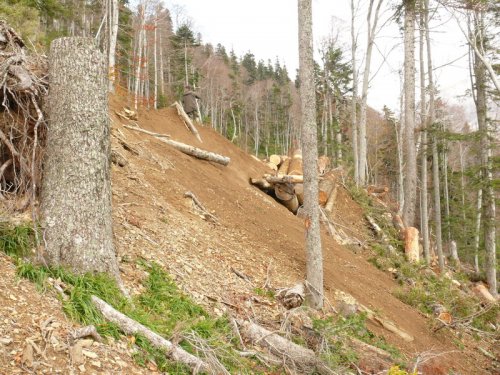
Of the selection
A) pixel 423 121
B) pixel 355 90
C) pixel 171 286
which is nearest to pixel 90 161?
pixel 171 286

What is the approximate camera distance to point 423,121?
51.8 ft

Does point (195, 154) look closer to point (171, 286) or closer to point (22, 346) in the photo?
point (171, 286)

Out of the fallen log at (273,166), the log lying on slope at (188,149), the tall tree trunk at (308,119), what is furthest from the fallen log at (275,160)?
the tall tree trunk at (308,119)

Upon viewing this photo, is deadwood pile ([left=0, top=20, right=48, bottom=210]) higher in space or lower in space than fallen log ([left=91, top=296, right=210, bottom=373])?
higher

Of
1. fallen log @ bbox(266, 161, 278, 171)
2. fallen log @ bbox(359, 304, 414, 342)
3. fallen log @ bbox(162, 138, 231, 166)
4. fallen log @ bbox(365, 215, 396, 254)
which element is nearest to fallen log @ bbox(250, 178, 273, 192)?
fallen log @ bbox(162, 138, 231, 166)

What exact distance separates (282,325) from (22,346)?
10.9ft

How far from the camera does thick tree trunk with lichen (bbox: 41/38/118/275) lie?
4.26 meters

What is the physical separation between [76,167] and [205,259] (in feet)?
9.83

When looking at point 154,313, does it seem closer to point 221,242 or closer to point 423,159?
point 221,242

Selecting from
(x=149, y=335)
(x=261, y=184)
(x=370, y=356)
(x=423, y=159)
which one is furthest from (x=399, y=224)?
(x=149, y=335)

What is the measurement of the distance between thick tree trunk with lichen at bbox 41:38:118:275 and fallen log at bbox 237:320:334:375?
1.92 m

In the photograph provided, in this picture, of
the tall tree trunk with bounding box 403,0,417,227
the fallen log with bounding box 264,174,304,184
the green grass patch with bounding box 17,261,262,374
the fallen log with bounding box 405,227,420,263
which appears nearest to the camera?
the green grass patch with bounding box 17,261,262,374

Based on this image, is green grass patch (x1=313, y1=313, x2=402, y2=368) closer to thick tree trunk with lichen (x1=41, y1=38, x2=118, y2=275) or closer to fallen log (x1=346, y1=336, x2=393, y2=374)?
fallen log (x1=346, y1=336, x2=393, y2=374)

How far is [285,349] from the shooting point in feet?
16.6
